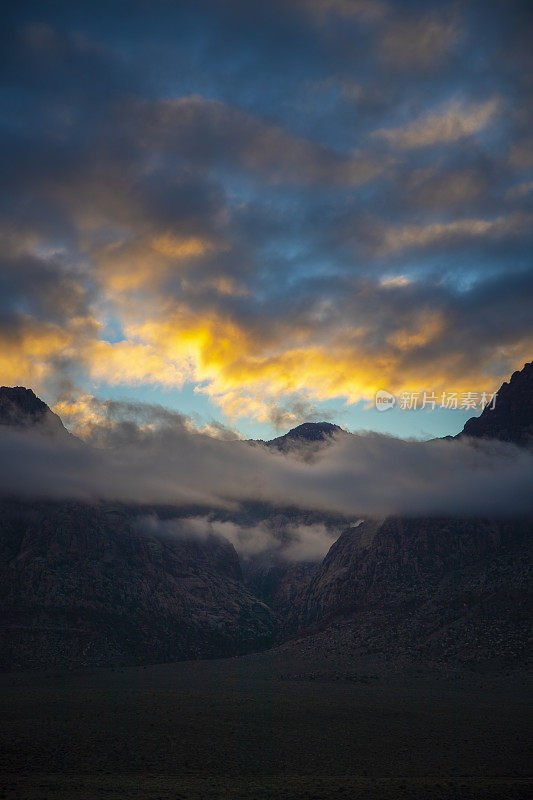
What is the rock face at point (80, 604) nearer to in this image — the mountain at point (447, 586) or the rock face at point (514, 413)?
the mountain at point (447, 586)

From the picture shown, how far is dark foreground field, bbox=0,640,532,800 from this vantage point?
51.0 m

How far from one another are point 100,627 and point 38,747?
106m

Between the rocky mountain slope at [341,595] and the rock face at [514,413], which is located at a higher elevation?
the rock face at [514,413]

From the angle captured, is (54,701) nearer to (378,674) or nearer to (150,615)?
(378,674)

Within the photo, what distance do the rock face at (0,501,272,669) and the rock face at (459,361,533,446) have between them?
121012 mm

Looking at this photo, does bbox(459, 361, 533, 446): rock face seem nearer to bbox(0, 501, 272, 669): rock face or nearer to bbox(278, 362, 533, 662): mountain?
bbox(278, 362, 533, 662): mountain

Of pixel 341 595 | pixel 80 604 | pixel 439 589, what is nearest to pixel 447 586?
pixel 439 589

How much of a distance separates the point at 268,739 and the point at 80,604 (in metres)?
115

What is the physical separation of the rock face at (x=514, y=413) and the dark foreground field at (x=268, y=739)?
3710 inches

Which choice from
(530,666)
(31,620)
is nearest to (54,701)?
(31,620)

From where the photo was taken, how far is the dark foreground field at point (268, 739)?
51.0 m

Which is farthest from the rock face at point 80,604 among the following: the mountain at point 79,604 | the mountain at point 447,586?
the mountain at point 447,586

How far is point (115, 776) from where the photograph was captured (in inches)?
2110

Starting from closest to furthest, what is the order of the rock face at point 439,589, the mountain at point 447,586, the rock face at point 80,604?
the mountain at point 447,586 → the rock face at point 439,589 → the rock face at point 80,604
